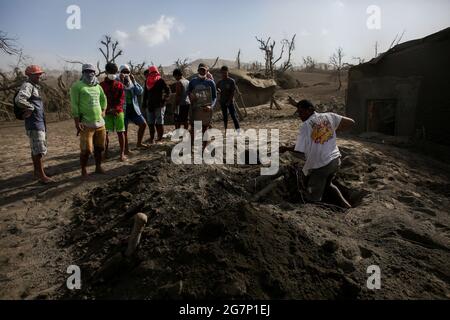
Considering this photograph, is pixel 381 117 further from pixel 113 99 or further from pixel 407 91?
pixel 113 99

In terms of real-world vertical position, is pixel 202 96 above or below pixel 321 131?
above

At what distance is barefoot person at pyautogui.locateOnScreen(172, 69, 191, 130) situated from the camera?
6.50m

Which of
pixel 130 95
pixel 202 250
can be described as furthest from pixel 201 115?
pixel 202 250

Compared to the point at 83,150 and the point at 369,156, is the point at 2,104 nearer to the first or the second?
the point at 83,150

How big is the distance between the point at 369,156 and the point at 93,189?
4612mm

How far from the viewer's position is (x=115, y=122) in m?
5.81

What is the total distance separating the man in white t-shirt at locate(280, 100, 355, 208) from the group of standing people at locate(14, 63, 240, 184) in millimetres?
2457

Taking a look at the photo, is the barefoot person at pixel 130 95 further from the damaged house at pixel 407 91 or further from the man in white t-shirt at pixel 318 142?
the damaged house at pixel 407 91

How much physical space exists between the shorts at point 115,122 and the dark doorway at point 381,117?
6.21m

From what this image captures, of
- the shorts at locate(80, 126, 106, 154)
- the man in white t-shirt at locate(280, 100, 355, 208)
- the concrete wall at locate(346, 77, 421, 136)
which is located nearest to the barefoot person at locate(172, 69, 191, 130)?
the shorts at locate(80, 126, 106, 154)

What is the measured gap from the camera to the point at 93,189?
16.4 ft

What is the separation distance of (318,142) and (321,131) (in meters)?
0.13

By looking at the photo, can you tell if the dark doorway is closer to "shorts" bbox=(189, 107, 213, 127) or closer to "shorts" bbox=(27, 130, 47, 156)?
"shorts" bbox=(189, 107, 213, 127)
